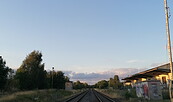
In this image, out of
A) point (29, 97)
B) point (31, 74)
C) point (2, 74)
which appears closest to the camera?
point (29, 97)

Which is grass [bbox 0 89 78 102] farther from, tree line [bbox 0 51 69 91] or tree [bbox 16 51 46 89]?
tree [bbox 16 51 46 89]

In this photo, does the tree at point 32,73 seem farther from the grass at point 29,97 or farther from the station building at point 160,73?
the station building at point 160,73

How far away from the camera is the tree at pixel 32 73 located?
7375cm

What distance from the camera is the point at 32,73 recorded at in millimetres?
75750

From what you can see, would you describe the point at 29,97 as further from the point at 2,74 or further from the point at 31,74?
the point at 31,74

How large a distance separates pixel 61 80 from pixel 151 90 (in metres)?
82.6

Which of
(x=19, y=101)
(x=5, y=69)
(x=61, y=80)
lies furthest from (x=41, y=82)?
(x=19, y=101)

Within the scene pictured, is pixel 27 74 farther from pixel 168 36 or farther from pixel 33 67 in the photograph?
pixel 168 36

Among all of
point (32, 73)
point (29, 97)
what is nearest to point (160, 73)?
point (29, 97)

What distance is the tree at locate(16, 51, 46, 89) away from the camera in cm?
7375

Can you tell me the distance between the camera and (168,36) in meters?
16.8

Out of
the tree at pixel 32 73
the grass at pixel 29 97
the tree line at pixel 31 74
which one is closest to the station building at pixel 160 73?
the grass at pixel 29 97

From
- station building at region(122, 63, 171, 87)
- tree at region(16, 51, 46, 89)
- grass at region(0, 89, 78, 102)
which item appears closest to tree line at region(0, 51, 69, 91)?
tree at region(16, 51, 46, 89)

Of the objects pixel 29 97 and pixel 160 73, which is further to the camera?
pixel 160 73
